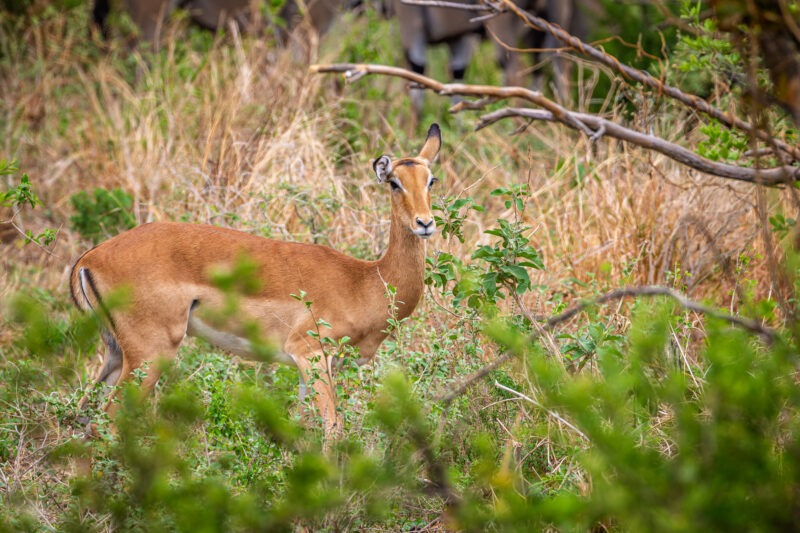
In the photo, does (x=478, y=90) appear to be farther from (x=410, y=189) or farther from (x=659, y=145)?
(x=659, y=145)

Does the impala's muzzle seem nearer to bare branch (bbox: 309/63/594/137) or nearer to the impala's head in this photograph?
the impala's head

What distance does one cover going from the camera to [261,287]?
405cm

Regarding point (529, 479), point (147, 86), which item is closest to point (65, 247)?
point (147, 86)

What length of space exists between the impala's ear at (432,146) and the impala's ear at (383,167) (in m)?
0.33

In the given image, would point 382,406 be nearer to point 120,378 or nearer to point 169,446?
point 169,446

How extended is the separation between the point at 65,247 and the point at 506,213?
2757mm

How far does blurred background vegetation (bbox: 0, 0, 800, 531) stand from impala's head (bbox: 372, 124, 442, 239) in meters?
0.12

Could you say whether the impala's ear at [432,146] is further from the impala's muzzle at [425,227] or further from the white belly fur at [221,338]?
the white belly fur at [221,338]

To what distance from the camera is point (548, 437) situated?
137 inches

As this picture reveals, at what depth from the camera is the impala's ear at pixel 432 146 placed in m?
4.65

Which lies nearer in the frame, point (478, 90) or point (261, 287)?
point (261, 287)

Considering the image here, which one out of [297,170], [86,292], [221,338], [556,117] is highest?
[556,117]

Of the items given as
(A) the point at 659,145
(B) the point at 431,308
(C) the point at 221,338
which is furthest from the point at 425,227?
(A) the point at 659,145

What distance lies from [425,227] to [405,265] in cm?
43
